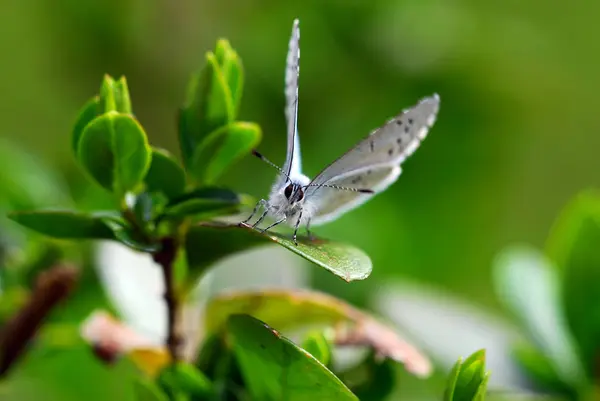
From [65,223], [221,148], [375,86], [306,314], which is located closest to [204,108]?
[221,148]

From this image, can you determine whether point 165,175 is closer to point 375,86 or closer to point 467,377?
point 467,377

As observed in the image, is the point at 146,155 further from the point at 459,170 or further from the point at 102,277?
the point at 459,170

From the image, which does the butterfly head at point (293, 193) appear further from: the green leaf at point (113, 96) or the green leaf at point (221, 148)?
the green leaf at point (113, 96)

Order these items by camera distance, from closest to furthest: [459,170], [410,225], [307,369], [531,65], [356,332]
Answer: [307,369] < [356,332] < [410,225] < [459,170] < [531,65]

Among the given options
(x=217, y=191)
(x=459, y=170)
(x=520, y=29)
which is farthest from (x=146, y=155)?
(x=520, y=29)

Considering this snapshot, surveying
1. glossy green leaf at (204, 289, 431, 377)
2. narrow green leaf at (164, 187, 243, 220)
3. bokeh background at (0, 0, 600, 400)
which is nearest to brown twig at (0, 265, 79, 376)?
glossy green leaf at (204, 289, 431, 377)
